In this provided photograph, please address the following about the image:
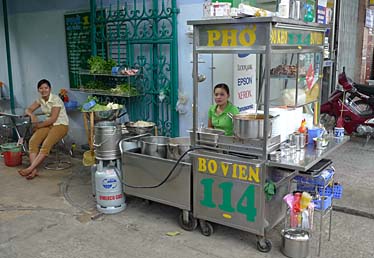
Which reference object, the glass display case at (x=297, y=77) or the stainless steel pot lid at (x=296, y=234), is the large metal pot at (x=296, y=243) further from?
the glass display case at (x=297, y=77)

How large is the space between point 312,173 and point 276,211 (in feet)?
1.56

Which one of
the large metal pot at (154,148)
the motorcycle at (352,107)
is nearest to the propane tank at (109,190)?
the large metal pot at (154,148)

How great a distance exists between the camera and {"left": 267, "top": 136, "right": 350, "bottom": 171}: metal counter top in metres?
2.84

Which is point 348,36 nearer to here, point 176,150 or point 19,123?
point 176,150

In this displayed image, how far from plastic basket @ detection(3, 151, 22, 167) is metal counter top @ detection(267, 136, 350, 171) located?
3868 mm

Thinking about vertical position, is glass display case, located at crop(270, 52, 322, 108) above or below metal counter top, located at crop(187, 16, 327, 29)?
below

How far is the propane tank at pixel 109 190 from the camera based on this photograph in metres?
3.81

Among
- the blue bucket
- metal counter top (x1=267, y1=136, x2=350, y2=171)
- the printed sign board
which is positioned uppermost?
the printed sign board

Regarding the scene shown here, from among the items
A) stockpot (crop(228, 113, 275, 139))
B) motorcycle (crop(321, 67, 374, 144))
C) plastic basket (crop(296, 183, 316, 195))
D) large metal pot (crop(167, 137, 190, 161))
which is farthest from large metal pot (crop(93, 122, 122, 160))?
motorcycle (crop(321, 67, 374, 144))

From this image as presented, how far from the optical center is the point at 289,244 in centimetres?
303

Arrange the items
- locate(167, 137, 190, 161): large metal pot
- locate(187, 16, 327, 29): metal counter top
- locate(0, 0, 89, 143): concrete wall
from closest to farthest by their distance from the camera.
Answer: locate(187, 16, 327, 29): metal counter top
locate(167, 137, 190, 161): large metal pot
locate(0, 0, 89, 143): concrete wall

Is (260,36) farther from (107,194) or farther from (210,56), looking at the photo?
(107,194)

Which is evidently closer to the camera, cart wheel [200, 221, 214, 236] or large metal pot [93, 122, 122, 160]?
cart wheel [200, 221, 214, 236]

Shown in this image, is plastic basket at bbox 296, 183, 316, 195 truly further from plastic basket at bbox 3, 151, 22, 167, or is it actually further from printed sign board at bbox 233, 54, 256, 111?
plastic basket at bbox 3, 151, 22, 167
